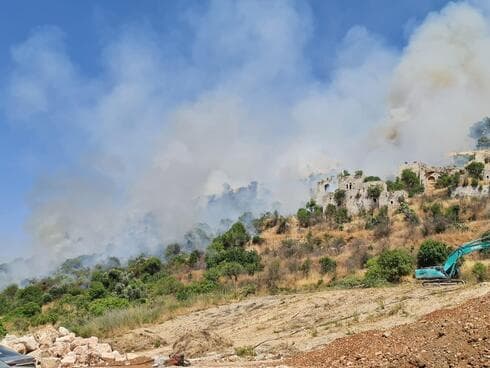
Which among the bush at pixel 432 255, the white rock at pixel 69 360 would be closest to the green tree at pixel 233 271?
the bush at pixel 432 255

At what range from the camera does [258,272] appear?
3522 cm

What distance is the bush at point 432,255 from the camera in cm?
2523

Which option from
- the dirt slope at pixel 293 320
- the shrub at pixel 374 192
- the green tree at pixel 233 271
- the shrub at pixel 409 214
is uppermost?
the shrub at pixel 374 192

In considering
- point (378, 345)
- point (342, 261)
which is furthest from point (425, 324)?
point (342, 261)

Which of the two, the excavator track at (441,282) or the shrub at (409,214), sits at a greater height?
Result: the shrub at (409,214)

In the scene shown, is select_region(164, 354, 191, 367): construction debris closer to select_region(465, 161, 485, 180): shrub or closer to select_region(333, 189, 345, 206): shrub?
select_region(333, 189, 345, 206): shrub

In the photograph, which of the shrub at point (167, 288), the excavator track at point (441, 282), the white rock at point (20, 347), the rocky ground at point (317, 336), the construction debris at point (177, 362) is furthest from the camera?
the shrub at point (167, 288)

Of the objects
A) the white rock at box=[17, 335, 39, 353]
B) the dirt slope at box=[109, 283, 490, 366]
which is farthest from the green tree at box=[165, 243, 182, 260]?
the white rock at box=[17, 335, 39, 353]

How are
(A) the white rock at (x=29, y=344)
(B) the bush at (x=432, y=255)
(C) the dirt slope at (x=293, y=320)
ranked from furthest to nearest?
(B) the bush at (x=432, y=255) → (A) the white rock at (x=29, y=344) → (C) the dirt slope at (x=293, y=320)

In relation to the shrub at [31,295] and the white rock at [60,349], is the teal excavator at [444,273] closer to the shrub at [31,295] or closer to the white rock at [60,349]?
the white rock at [60,349]

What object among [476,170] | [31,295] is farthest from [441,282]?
[476,170]

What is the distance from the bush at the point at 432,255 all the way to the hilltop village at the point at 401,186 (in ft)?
95.5

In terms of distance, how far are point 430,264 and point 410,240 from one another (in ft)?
38.7

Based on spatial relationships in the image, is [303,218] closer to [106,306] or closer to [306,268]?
[306,268]
